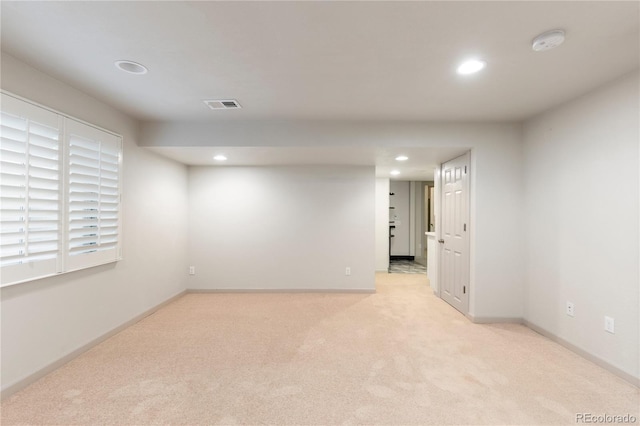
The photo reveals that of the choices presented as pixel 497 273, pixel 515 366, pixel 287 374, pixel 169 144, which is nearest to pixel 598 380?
pixel 515 366

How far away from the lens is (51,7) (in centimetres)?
159

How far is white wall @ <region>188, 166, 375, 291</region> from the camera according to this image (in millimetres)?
4832

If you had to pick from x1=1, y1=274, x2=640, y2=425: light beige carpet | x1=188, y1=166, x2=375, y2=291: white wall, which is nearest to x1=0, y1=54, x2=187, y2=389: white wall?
x1=1, y1=274, x2=640, y2=425: light beige carpet

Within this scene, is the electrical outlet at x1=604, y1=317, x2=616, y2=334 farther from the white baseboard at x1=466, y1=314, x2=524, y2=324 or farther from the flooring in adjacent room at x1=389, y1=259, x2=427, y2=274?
the flooring in adjacent room at x1=389, y1=259, x2=427, y2=274

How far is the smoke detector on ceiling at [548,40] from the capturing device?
176cm

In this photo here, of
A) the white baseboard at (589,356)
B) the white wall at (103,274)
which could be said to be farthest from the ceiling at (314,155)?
the white baseboard at (589,356)

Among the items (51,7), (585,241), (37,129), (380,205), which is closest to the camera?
(51,7)

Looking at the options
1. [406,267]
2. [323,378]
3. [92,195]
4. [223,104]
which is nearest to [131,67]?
[223,104]

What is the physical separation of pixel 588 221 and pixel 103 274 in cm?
466

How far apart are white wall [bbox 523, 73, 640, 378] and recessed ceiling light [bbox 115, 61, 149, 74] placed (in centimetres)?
379

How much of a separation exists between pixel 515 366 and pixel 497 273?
127 centimetres

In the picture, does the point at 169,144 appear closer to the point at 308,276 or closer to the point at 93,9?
the point at 93,9

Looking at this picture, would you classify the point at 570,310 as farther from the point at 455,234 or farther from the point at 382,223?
the point at 382,223

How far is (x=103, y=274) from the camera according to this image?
9.68 ft
